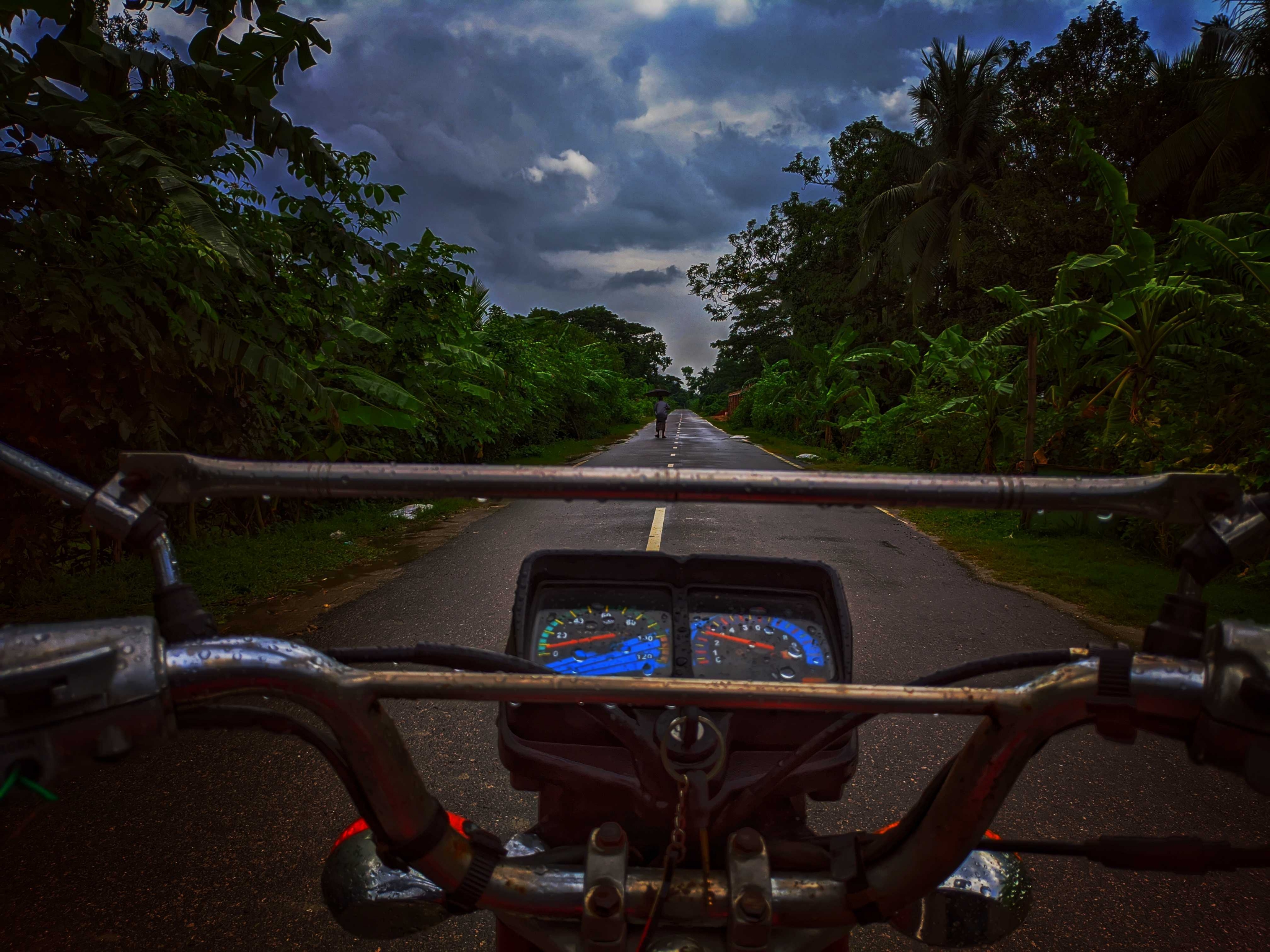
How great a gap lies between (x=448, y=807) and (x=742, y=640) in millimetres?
1888

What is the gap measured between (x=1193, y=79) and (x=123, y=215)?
24162mm

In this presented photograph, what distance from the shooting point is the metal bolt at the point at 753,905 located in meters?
0.95

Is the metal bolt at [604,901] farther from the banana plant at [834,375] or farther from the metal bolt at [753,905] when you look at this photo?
the banana plant at [834,375]

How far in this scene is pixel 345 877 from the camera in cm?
121

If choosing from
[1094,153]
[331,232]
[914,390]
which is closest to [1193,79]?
[914,390]

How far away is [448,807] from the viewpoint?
2.84 metres

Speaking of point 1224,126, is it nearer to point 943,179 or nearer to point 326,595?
point 943,179

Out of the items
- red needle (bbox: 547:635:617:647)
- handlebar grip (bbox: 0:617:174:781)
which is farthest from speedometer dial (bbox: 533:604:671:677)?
handlebar grip (bbox: 0:617:174:781)

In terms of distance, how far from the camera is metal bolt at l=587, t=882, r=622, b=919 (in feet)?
3.13

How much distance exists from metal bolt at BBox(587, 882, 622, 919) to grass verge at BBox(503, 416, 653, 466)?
9725 mm

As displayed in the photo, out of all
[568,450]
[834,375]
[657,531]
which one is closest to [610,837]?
[657,531]

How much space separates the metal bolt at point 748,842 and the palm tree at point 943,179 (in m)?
23.1

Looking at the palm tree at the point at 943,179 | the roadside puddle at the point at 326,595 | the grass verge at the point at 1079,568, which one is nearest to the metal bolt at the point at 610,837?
the roadside puddle at the point at 326,595

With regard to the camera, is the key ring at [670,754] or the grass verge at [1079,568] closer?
the key ring at [670,754]
